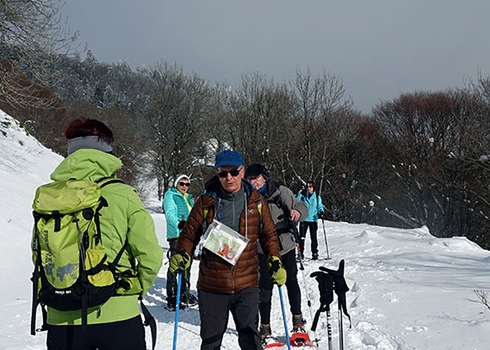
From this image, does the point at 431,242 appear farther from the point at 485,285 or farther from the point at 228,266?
the point at 228,266

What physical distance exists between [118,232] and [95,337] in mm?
533

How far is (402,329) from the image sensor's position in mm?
4984

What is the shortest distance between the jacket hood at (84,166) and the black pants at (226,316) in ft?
5.17

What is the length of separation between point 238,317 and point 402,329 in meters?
2.54

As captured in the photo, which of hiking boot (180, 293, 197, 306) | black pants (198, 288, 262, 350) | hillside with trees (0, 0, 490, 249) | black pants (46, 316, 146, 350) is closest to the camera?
black pants (46, 316, 146, 350)

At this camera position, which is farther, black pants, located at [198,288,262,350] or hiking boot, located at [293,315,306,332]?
hiking boot, located at [293,315,306,332]

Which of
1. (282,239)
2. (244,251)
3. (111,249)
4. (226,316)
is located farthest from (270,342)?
(111,249)

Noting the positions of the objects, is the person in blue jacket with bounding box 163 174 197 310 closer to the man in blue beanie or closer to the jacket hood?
the man in blue beanie

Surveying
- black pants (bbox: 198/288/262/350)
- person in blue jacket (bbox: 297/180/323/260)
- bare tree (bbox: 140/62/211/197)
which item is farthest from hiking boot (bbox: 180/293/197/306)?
bare tree (bbox: 140/62/211/197)

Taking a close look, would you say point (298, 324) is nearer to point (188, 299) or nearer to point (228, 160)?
point (188, 299)

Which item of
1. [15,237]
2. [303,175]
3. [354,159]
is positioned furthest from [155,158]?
[15,237]

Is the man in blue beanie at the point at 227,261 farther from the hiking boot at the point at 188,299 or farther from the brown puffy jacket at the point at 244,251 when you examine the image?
the hiking boot at the point at 188,299

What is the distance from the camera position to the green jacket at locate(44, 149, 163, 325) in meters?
2.16

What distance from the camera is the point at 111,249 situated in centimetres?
219
